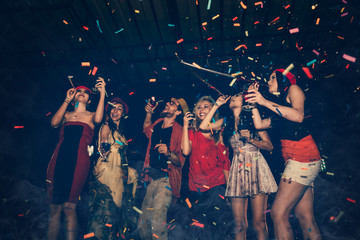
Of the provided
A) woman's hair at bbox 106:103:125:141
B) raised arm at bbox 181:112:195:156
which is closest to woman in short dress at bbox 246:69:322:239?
raised arm at bbox 181:112:195:156

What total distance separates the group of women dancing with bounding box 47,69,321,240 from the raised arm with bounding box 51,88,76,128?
0.8 inches

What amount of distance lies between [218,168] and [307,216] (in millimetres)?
1314

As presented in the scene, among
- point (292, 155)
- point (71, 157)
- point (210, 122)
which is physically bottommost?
point (292, 155)

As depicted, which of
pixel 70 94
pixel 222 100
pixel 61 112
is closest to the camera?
pixel 222 100

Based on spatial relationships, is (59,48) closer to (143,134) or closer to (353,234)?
(143,134)

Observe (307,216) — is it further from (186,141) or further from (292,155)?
(186,141)

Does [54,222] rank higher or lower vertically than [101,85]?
lower

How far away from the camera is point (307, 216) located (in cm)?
274

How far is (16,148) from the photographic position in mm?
3682

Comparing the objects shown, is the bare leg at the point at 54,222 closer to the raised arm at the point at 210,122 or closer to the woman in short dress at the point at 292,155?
the raised arm at the point at 210,122

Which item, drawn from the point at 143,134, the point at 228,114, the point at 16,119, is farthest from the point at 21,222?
the point at 228,114

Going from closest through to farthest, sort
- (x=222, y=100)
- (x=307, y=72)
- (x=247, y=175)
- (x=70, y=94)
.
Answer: (x=247, y=175) < (x=307, y=72) < (x=222, y=100) < (x=70, y=94)

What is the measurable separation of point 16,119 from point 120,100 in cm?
198

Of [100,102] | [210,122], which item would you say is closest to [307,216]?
[210,122]
